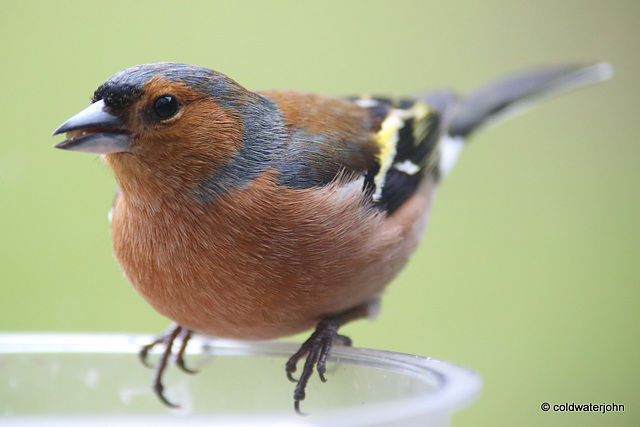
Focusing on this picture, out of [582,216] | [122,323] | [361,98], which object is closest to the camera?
[361,98]

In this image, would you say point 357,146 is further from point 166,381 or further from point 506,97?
point 506,97

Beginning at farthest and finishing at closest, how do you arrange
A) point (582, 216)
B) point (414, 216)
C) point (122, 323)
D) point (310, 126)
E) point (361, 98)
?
1. point (582, 216)
2. point (122, 323)
3. point (361, 98)
4. point (414, 216)
5. point (310, 126)

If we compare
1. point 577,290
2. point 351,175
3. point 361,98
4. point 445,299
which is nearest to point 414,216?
point 351,175

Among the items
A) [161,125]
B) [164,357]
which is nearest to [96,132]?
[161,125]

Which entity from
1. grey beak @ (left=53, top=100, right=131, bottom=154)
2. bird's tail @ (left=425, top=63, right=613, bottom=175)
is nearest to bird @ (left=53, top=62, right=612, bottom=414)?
grey beak @ (left=53, top=100, right=131, bottom=154)

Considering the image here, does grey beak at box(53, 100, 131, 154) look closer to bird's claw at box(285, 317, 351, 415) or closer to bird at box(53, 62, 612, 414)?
bird at box(53, 62, 612, 414)

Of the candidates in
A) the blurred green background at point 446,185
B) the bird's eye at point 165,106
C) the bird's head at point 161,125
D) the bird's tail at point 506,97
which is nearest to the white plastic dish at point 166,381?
the bird's head at point 161,125

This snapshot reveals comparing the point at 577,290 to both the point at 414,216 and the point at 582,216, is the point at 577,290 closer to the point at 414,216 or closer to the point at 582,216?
the point at 582,216
